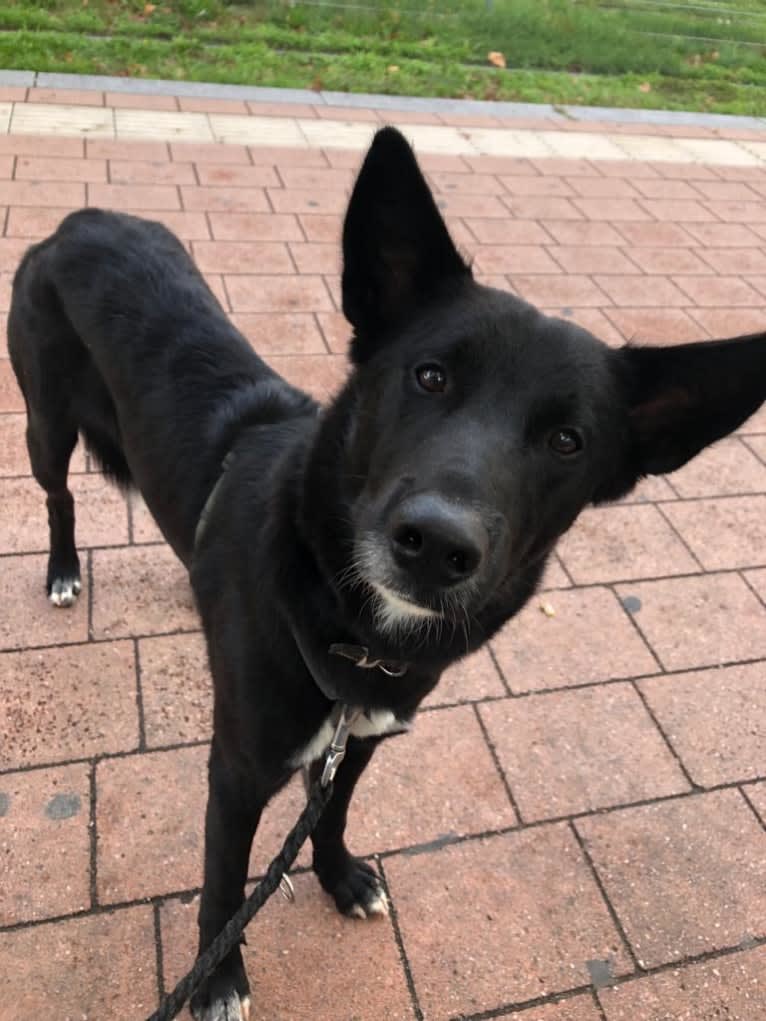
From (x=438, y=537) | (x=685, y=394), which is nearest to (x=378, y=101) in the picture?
(x=685, y=394)

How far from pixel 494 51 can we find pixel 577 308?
5824 millimetres

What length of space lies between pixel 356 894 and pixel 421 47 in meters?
9.16

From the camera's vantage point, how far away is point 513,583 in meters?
1.85

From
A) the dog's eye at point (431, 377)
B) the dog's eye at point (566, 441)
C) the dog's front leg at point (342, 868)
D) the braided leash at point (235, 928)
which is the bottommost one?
the dog's front leg at point (342, 868)

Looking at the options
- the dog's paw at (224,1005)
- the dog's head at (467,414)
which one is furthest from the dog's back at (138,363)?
the dog's paw at (224,1005)

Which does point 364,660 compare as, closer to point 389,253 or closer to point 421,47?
point 389,253

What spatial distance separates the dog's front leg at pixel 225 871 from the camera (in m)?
1.98

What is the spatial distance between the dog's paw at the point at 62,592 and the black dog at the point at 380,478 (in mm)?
873

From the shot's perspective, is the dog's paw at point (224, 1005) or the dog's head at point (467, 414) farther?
the dog's paw at point (224, 1005)

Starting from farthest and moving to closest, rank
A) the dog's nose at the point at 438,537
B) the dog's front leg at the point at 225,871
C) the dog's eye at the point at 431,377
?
the dog's front leg at the point at 225,871
the dog's eye at the point at 431,377
the dog's nose at the point at 438,537

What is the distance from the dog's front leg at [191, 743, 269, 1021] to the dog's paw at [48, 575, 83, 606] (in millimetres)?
1206

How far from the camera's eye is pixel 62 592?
2.99 meters

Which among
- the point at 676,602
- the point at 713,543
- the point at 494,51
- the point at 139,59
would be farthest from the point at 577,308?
the point at 494,51

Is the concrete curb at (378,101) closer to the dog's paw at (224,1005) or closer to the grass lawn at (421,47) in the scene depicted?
the grass lawn at (421,47)
